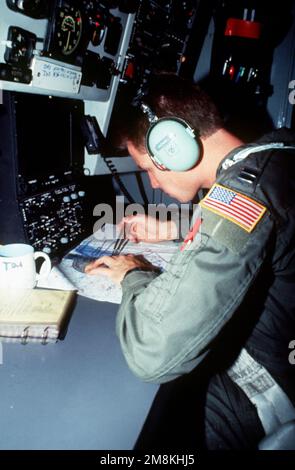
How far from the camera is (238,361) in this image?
90cm

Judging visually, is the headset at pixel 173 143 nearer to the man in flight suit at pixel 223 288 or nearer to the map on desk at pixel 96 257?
the man in flight suit at pixel 223 288

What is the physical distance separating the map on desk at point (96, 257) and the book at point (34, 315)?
10cm

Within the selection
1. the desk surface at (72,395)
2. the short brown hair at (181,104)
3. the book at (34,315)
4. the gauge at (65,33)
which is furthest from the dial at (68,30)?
the desk surface at (72,395)

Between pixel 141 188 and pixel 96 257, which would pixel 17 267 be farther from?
pixel 141 188

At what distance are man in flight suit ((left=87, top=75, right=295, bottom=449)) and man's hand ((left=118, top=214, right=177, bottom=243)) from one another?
0.31 m

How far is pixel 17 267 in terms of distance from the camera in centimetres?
90

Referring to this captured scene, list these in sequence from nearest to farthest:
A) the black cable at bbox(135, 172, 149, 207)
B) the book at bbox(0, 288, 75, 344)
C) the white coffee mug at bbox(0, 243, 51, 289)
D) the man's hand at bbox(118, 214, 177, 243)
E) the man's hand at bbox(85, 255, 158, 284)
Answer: the book at bbox(0, 288, 75, 344) → the white coffee mug at bbox(0, 243, 51, 289) → the man's hand at bbox(85, 255, 158, 284) → the man's hand at bbox(118, 214, 177, 243) → the black cable at bbox(135, 172, 149, 207)

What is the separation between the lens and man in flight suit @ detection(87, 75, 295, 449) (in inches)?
24.9

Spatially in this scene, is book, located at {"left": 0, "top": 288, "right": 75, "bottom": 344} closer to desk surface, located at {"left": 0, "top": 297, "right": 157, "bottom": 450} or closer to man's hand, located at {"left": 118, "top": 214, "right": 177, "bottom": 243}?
desk surface, located at {"left": 0, "top": 297, "right": 157, "bottom": 450}

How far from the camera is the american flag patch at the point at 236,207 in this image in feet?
2.13

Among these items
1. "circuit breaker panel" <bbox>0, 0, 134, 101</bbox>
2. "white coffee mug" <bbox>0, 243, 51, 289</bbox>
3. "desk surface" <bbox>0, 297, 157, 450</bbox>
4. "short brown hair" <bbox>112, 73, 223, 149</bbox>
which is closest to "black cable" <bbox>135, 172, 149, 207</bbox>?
"circuit breaker panel" <bbox>0, 0, 134, 101</bbox>
